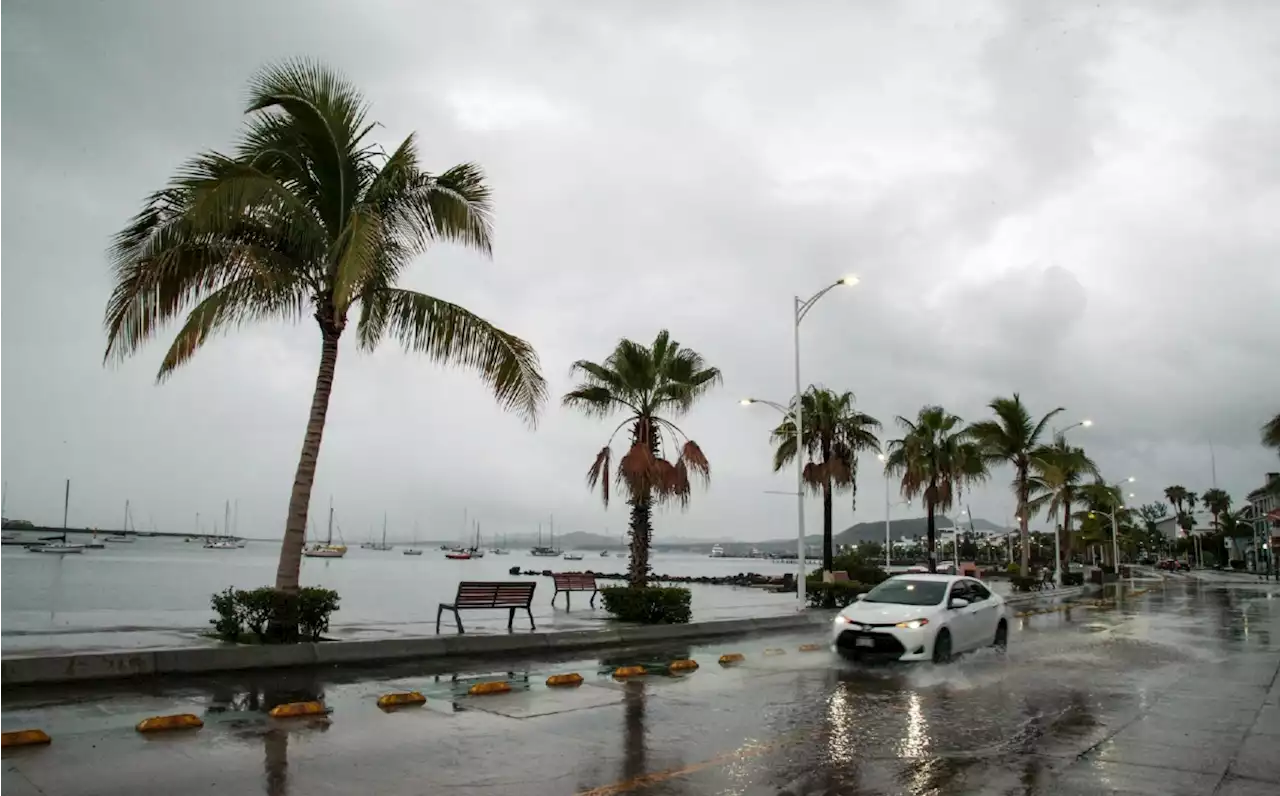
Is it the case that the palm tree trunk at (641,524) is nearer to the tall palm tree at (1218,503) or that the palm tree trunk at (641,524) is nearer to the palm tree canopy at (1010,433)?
the palm tree canopy at (1010,433)

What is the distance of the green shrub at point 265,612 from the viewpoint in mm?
12828

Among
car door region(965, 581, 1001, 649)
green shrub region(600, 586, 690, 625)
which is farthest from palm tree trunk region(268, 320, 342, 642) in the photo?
car door region(965, 581, 1001, 649)

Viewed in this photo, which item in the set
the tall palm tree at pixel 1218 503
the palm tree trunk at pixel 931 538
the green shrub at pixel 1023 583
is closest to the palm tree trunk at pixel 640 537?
the palm tree trunk at pixel 931 538

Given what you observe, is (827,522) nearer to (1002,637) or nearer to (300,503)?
(1002,637)

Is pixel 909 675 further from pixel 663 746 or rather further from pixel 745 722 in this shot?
pixel 663 746

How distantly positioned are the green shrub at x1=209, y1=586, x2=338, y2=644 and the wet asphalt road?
4.84 ft

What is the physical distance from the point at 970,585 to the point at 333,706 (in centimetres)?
1198

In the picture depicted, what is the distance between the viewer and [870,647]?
14.7 m

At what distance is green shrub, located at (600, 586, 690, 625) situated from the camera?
20.1m

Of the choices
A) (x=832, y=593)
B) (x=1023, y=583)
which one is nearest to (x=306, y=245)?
(x=832, y=593)

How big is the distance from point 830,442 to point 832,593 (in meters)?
6.26

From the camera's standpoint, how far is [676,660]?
49.7 ft

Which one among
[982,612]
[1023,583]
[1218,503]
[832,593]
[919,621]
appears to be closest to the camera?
[919,621]

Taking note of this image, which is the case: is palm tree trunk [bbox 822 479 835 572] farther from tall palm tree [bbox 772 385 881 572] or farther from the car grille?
the car grille
